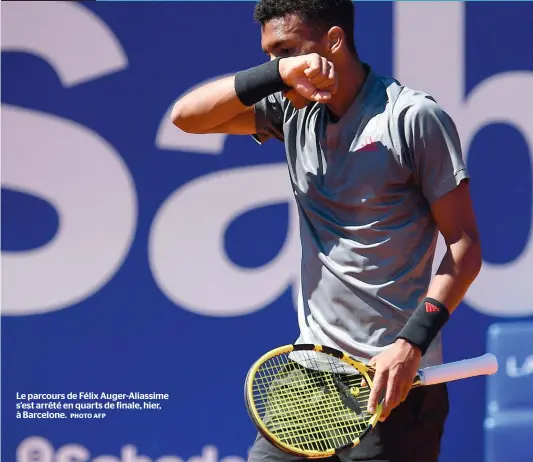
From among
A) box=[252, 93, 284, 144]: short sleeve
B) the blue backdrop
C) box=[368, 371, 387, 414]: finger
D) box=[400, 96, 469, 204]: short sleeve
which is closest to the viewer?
box=[368, 371, 387, 414]: finger

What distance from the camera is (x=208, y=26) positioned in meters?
4.68

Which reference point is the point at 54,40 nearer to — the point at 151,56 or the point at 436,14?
the point at 151,56

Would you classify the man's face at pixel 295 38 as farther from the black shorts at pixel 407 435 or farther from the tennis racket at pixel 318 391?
the black shorts at pixel 407 435

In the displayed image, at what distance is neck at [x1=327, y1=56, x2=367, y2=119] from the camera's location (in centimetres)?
275

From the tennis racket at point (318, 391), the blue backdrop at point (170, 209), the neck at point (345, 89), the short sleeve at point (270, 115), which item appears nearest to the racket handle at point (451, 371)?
the tennis racket at point (318, 391)

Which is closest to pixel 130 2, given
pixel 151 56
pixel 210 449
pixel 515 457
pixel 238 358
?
pixel 151 56

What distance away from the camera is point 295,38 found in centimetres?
270

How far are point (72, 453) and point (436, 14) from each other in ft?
8.46

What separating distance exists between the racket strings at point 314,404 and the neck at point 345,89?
65 centimetres

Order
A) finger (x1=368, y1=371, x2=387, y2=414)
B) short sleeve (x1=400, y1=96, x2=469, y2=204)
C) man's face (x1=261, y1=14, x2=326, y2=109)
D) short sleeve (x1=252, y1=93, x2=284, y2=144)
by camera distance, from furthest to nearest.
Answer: short sleeve (x1=252, y1=93, x2=284, y2=144)
man's face (x1=261, y1=14, x2=326, y2=109)
short sleeve (x1=400, y1=96, x2=469, y2=204)
finger (x1=368, y1=371, x2=387, y2=414)

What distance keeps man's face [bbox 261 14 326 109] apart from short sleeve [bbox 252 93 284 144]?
0.80 feet

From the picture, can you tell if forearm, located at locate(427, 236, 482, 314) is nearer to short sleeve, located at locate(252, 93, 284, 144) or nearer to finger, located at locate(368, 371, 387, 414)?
finger, located at locate(368, 371, 387, 414)

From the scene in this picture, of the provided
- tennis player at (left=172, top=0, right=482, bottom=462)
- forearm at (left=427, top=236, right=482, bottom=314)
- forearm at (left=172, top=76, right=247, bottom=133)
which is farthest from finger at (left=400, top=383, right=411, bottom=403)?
forearm at (left=172, top=76, right=247, bottom=133)

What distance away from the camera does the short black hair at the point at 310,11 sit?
270 centimetres
